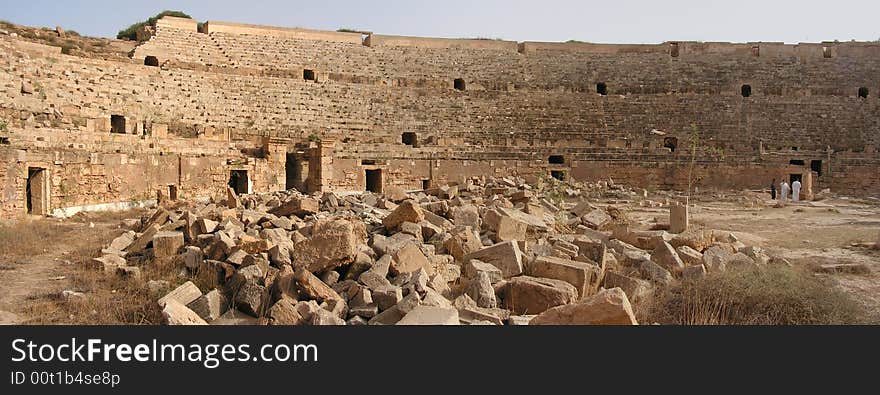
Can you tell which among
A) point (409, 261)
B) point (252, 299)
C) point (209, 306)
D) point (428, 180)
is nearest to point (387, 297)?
point (409, 261)

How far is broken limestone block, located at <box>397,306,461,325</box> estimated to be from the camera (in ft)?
13.3

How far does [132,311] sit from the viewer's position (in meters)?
5.23

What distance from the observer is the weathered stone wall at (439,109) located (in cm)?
1773

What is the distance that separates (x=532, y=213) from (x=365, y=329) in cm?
700

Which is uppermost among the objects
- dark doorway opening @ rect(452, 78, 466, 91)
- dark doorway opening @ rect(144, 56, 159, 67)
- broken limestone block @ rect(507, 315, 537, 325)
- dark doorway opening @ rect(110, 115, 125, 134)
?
dark doorway opening @ rect(144, 56, 159, 67)

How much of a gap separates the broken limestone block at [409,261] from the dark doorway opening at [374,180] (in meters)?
14.6

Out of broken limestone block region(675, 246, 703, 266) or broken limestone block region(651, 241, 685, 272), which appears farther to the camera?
broken limestone block region(675, 246, 703, 266)

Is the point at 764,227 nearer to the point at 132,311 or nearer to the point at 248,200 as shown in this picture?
the point at 248,200

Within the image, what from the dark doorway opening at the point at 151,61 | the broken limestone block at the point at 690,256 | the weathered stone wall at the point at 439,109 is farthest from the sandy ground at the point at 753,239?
the dark doorway opening at the point at 151,61

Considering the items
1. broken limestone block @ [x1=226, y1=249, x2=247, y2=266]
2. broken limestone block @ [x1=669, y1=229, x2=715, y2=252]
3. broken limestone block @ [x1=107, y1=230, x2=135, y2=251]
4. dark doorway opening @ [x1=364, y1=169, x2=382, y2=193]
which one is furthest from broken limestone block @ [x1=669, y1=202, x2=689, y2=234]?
dark doorway opening @ [x1=364, y1=169, x2=382, y2=193]

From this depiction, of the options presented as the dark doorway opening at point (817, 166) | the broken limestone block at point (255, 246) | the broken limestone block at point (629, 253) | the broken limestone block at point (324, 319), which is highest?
the dark doorway opening at point (817, 166)

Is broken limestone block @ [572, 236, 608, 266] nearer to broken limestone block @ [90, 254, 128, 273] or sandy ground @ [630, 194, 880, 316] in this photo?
sandy ground @ [630, 194, 880, 316]

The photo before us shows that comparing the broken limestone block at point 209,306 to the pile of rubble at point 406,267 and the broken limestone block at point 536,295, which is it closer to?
the pile of rubble at point 406,267

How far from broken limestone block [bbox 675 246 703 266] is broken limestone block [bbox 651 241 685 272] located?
13 cm
